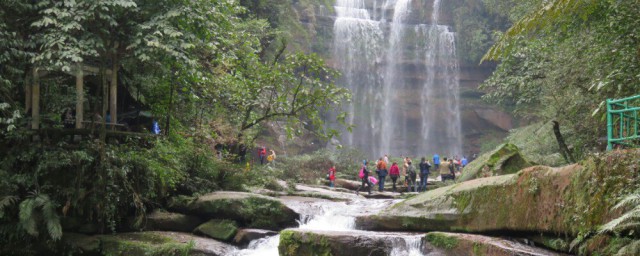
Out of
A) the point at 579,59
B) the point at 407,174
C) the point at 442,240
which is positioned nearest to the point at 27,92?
the point at 442,240

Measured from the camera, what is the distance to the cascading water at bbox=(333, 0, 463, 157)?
41.8 meters

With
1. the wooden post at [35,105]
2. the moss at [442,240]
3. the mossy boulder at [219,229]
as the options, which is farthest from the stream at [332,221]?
the wooden post at [35,105]

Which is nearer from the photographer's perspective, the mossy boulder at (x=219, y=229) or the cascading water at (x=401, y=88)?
the mossy boulder at (x=219, y=229)

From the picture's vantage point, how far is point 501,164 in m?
13.9

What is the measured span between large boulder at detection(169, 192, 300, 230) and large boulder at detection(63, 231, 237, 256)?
1.14m

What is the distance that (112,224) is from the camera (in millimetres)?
11039

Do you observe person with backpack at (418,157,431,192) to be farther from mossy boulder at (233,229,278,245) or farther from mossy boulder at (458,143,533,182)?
mossy boulder at (233,229,278,245)

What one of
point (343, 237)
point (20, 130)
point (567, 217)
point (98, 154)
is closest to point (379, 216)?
point (343, 237)

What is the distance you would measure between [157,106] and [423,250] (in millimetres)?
8217

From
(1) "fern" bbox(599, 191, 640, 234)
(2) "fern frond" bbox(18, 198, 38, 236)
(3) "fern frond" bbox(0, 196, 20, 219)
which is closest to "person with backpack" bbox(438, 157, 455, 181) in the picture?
(1) "fern" bbox(599, 191, 640, 234)

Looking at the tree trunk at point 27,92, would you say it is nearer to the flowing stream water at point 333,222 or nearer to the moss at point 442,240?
the flowing stream water at point 333,222

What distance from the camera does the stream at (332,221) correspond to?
9938 mm

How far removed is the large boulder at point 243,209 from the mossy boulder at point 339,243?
7.70 ft

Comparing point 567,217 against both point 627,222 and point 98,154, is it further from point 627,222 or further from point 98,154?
point 98,154
